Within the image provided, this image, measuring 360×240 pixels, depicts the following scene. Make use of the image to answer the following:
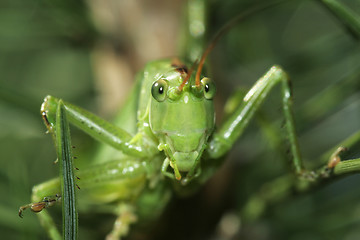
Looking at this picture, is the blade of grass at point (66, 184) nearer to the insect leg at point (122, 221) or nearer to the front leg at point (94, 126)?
the front leg at point (94, 126)

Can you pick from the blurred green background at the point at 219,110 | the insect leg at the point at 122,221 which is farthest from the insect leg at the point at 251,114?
the insect leg at the point at 122,221

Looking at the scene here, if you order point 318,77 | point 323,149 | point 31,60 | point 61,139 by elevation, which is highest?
point 31,60

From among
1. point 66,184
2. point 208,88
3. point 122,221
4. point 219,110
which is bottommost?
point 66,184

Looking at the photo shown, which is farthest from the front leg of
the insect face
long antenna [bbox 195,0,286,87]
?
long antenna [bbox 195,0,286,87]

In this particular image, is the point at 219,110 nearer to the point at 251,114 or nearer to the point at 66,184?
the point at 251,114

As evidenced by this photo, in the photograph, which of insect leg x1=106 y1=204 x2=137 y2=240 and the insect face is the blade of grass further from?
insect leg x1=106 y1=204 x2=137 y2=240

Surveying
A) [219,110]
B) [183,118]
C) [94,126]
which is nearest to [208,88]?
[183,118]

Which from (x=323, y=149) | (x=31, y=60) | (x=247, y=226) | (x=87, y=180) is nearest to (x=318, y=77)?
(x=323, y=149)

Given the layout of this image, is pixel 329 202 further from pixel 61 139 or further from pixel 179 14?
pixel 61 139
